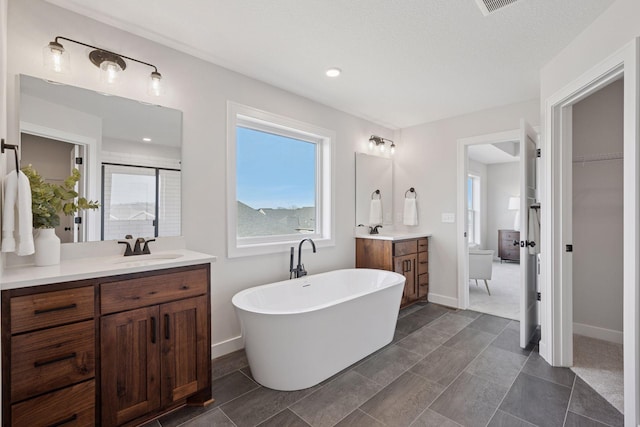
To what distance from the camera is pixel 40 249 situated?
1.69 metres

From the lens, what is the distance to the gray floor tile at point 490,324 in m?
3.15

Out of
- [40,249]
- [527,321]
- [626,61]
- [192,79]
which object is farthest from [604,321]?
[40,249]

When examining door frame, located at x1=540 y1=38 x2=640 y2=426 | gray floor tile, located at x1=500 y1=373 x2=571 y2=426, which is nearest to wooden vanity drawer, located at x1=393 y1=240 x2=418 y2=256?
door frame, located at x1=540 y1=38 x2=640 y2=426

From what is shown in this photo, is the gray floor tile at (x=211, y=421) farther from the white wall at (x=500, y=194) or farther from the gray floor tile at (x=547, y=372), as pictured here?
the white wall at (x=500, y=194)

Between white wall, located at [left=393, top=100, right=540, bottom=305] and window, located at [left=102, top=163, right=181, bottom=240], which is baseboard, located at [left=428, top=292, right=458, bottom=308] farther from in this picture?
window, located at [left=102, top=163, right=181, bottom=240]

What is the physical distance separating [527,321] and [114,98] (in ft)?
12.6

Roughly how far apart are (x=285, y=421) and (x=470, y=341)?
6.54 ft

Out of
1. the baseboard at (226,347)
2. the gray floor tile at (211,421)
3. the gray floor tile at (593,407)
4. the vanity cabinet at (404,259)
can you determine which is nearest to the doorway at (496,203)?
the vanity cabinet at (404,259)

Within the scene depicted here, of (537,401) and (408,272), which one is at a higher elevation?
(408,272)

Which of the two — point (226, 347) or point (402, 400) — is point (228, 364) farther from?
point (402, 400)

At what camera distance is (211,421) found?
1.79m

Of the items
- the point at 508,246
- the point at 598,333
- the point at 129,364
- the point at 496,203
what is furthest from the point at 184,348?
the point at 496,203

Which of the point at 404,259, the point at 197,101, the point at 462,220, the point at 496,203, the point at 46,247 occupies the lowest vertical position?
the point at 404,259

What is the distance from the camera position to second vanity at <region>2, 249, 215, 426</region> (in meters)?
1.36
